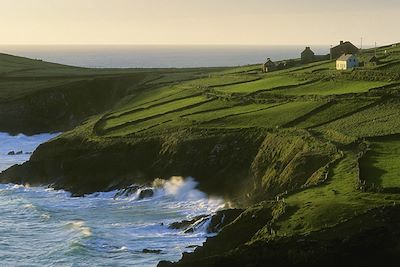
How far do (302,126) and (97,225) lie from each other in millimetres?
21842

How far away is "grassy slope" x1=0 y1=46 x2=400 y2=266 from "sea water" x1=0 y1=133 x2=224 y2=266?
22.8 feet

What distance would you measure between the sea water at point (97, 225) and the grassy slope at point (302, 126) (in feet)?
22.8

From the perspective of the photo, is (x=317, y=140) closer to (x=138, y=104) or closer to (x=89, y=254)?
(x=89, y=254)

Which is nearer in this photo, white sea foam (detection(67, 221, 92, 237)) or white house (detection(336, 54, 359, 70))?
white sea foam (detection(67, 221, 92, 237))

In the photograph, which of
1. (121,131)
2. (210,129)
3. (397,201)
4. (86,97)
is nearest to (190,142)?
(210,129)

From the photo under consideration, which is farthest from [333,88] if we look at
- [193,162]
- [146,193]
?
[146,193]

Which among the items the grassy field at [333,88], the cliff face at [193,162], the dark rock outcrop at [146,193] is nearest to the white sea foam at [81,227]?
the dark rock outcrop at [146,193]

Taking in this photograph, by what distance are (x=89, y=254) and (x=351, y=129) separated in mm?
26173

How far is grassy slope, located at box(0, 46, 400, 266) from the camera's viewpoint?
37.3 meters

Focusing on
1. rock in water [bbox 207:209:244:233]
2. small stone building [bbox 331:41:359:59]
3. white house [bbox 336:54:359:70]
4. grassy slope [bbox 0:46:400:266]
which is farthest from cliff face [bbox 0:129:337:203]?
small stone building [bbox 331:41:359:59]

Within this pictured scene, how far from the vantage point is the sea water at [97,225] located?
1683 inches

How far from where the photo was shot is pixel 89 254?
43.2 m

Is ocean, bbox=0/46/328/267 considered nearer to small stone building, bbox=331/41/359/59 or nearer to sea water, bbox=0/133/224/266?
sea water, bbox=0/133/224/266

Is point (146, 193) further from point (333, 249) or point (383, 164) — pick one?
point (333, 249)
